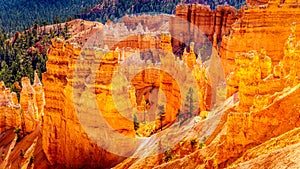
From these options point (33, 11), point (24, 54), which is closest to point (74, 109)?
point (24, 54)

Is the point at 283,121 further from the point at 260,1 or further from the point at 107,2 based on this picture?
the point at 107,2

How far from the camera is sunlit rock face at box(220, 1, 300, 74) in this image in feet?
93.2

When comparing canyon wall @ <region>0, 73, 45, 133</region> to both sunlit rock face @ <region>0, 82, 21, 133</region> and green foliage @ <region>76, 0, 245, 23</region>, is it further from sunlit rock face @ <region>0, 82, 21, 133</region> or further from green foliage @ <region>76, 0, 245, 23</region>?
green foliage @ <region>76, 0, 245, 23</region>

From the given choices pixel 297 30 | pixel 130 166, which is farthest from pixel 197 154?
pixel 297 30

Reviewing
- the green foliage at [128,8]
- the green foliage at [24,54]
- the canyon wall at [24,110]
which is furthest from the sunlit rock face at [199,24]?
the green foliage at [128,8]

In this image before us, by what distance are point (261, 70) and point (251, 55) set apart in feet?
4.36

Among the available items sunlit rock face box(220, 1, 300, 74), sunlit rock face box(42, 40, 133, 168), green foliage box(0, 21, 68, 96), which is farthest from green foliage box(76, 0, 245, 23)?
sunlit rock face box(42, 40, 133, 168)

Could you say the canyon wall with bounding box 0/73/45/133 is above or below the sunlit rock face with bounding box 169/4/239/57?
below

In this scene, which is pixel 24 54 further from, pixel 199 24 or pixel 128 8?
pixel 199 24

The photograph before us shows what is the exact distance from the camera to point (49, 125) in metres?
24.3

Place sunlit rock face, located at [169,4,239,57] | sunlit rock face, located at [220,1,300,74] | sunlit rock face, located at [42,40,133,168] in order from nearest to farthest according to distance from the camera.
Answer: sunlit rock face, located at [42,40,133,168] < sunlit rock face, located at [220,1,300,74] < sunlit rock face, located at [169,4,239,57]

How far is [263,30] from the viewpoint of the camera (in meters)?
29.5

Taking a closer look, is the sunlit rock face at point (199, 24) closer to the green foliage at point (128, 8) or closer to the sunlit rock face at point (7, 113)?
the sunlit rock face at point (7, 113)

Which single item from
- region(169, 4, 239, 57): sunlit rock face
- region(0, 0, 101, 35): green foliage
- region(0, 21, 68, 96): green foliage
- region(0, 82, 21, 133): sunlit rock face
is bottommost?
region(0, 21, 68, 96): green foliage
